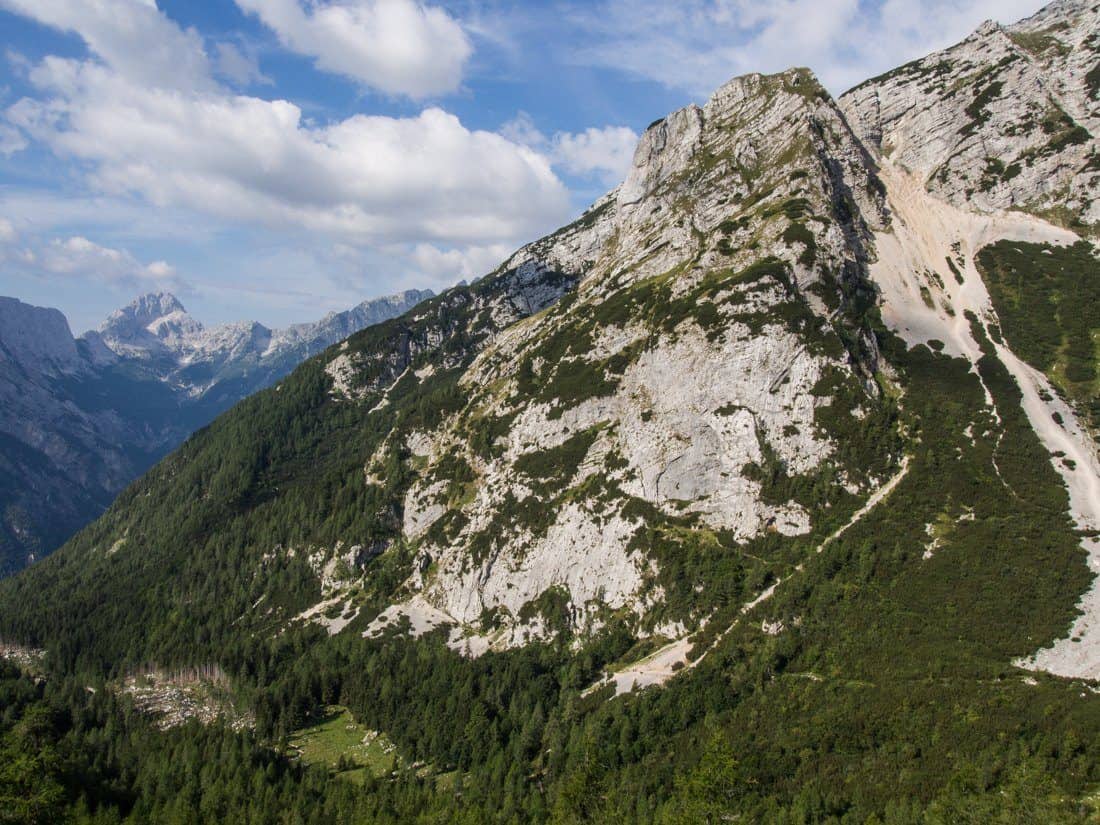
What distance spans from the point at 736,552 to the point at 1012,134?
524 feet

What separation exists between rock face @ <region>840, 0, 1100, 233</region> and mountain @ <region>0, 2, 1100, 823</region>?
3.36ft

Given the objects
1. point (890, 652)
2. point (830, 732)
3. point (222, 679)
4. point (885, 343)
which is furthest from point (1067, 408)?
point (222, 679)

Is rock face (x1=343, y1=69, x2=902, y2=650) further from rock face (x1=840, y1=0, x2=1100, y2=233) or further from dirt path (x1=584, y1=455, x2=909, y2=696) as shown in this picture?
rock face (x1=840, y1=0, x2=1100, y2=233)

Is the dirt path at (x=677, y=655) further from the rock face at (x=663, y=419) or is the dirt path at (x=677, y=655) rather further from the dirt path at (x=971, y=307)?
the dirt path at (x=971, y=307)

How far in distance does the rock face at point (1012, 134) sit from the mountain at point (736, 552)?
1.02 m

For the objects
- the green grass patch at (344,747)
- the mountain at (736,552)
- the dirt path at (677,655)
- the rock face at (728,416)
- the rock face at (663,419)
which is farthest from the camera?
the rock face at (663,419)

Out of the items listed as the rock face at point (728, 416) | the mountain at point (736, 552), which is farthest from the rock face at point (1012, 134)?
the mountain at point (736, 552)

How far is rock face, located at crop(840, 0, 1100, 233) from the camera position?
164625 millimetres

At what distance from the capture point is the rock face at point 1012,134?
540ft

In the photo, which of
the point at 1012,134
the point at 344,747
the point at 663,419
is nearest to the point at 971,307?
the point at 1012,134

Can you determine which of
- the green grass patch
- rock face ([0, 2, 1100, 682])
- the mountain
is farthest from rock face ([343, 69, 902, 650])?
the green grass patch

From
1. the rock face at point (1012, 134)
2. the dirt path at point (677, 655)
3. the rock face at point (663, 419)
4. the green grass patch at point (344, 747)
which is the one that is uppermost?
the rock face at point (1012, 134)

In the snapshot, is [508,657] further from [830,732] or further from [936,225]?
[936,225]

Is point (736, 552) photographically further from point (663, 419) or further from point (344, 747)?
point (344, 747)
